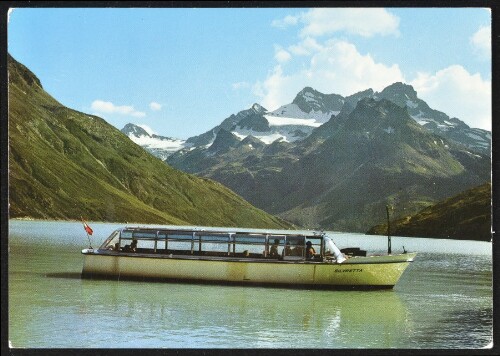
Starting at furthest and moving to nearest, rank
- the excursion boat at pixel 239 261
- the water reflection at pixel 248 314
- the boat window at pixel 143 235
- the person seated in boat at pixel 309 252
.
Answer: the boat window at pixel 143 235 < the excursion boat at pixel 239 261 < the person seated in boat at pixel 309 252 < the water reflection at pixel 248 314

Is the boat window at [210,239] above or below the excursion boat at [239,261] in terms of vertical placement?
above

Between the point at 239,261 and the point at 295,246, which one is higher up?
the point at 295,246

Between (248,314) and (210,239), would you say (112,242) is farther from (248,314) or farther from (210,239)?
(248,314)

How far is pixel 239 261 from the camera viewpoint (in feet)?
163

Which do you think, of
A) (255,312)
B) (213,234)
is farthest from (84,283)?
(255,312)

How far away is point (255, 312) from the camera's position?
1588 inches

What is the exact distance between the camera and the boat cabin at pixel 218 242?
49.3m

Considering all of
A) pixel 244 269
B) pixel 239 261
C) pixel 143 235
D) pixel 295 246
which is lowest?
pixel 244 269

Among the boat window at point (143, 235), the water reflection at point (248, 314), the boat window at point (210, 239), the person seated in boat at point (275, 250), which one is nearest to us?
the water reflection at point (248, 314)

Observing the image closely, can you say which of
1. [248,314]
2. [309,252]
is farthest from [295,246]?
[248,314]

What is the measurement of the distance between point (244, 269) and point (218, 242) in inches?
116

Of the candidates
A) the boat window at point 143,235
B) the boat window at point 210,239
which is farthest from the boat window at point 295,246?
the boat window at point 143,235

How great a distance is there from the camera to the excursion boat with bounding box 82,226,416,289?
49.4 metres

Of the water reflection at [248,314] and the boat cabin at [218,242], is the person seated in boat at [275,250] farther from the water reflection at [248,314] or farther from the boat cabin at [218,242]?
the water reflection at [248,314]
